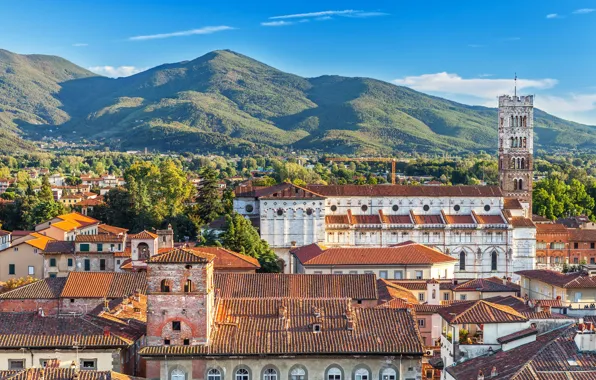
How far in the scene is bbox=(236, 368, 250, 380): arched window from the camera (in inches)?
1403

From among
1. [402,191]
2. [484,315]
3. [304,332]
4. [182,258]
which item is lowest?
[304,332]

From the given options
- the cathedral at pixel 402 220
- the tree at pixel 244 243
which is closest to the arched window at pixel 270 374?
the tree at pixel 244 243

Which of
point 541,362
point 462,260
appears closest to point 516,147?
point 462,260

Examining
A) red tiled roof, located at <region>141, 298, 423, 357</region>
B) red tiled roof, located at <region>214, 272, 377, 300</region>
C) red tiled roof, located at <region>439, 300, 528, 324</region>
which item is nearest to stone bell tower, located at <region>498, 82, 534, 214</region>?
red tiled roof, located at <region>214, 272, 377, 300</region>

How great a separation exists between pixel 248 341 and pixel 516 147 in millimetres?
83563

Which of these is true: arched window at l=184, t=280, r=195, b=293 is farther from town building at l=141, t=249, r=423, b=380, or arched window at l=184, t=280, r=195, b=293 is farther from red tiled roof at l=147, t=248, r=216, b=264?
red tiled roof at l=147, t=248, r=216, b=264

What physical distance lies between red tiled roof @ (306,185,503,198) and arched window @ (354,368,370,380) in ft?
197

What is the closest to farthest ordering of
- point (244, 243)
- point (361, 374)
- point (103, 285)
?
point (361, 374), point (103, 285), point (244, 243)

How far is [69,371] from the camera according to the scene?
98.8 ft

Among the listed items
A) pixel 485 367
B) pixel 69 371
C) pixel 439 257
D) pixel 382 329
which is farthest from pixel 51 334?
pixel 439 257

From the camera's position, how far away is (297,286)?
50.5 meters

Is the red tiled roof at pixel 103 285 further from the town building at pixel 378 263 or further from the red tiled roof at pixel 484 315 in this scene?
the red tiled roof at pixel 484 315

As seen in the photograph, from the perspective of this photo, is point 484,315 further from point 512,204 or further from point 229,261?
point 512,204

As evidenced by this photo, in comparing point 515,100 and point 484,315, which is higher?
point 515,100
